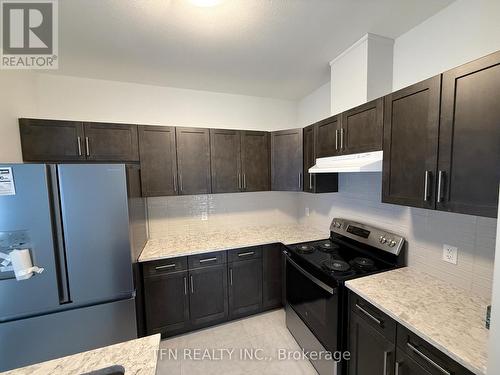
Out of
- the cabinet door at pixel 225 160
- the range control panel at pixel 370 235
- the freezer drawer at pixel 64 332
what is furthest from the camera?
the cabinet door at pixel 225 160

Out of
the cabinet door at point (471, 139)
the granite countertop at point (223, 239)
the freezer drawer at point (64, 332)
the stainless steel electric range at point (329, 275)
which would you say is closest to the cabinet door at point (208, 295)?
the granite countertop at point (223, 239)

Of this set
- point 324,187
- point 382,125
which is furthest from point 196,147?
point 382,125

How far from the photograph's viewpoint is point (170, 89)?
259 cm

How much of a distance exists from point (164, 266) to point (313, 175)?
1830 millimetres

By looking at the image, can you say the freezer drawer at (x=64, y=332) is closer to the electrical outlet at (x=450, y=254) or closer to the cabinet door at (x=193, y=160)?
the cabinet door at (x=193, y=160)

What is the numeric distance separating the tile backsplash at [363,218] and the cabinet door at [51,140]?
0.90 m

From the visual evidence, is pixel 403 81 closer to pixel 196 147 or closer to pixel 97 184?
pixel 196 147

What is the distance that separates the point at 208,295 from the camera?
228 centimetres

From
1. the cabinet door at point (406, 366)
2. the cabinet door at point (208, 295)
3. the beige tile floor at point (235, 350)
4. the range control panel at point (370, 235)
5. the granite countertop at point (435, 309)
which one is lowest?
the beige tile floor at point (235, 350)

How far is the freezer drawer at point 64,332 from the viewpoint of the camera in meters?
1.46

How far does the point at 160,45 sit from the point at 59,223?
62.6 inches

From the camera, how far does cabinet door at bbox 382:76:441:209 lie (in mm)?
1208

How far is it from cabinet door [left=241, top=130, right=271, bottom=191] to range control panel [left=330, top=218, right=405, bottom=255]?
955 mm

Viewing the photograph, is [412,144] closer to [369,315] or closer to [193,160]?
[369,315]
